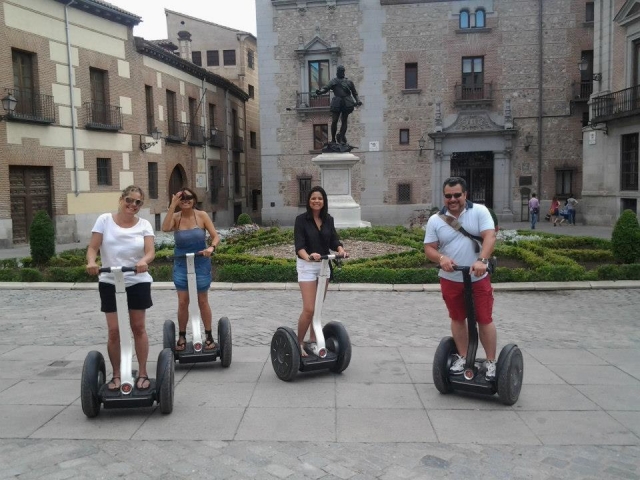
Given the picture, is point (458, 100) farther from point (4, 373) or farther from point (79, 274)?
point (4, 373)

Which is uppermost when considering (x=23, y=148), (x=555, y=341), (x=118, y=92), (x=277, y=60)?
(x=277, y=60)

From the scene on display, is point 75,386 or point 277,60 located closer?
point 75,386

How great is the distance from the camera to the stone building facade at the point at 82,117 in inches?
785

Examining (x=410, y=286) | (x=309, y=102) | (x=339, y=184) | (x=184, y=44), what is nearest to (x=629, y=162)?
(x=339, y=184)

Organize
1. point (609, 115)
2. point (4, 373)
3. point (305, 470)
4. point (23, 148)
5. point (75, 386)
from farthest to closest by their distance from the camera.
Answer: point (609, 115), point (23, 148), point (4, 373), point (75, 386), point (305, 470)

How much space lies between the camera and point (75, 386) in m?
5.58

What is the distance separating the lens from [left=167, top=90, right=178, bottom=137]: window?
96.3 ft

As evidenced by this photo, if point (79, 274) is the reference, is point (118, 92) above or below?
above

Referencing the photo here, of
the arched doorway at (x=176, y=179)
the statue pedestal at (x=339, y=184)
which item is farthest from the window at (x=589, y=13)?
the arched doorway at (x=176, y=179)

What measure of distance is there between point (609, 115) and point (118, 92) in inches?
779

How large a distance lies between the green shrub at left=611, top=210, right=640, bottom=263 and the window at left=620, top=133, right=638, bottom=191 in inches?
503

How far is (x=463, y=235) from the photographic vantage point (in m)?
4.90

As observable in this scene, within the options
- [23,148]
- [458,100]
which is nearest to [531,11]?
[458,100]

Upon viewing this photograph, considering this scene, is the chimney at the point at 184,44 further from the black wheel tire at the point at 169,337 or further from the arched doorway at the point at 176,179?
the black wheel tire at the point at 169,337
